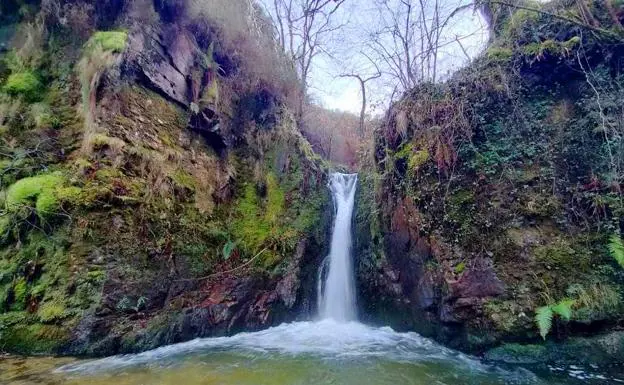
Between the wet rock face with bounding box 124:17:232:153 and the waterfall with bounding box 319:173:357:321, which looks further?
the waterfall with bounding box 319:173:357:321

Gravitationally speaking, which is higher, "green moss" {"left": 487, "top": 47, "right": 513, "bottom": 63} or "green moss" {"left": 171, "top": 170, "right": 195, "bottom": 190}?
"green moss" {"left": 487, "top": 47, "right": 513, "bottom": 63}

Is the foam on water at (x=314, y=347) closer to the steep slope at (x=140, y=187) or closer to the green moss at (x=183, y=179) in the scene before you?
the steep slope at (x=140, y=187)

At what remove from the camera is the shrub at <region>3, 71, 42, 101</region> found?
21.4 feet

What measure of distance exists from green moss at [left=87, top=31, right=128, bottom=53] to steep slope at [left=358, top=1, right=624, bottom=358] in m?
6.14

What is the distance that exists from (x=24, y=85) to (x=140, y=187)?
131 inches

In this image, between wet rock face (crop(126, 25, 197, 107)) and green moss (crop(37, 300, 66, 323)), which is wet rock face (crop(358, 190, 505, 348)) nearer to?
green moss (crop(37, 300, 66, 323))

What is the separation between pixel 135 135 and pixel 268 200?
3448mm

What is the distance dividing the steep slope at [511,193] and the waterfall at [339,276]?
1.49 ft

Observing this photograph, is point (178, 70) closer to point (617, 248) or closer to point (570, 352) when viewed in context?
point (617, 248)

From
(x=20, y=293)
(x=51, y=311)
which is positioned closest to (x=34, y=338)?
(x=51, y=311)

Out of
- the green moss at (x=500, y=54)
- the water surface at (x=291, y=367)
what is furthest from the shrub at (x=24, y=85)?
the green moss at (x=500, y=54)

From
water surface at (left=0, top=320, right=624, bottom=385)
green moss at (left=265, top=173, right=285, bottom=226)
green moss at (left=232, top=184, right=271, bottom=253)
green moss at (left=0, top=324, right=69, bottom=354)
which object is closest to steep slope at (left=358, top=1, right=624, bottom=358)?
water surface at (left=0, top=320, right=624, bottom=385)

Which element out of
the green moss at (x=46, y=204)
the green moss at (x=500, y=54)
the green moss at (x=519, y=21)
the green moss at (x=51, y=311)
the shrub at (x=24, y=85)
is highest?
the green moss at (x=519, y=21)

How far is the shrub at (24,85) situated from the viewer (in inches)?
256
